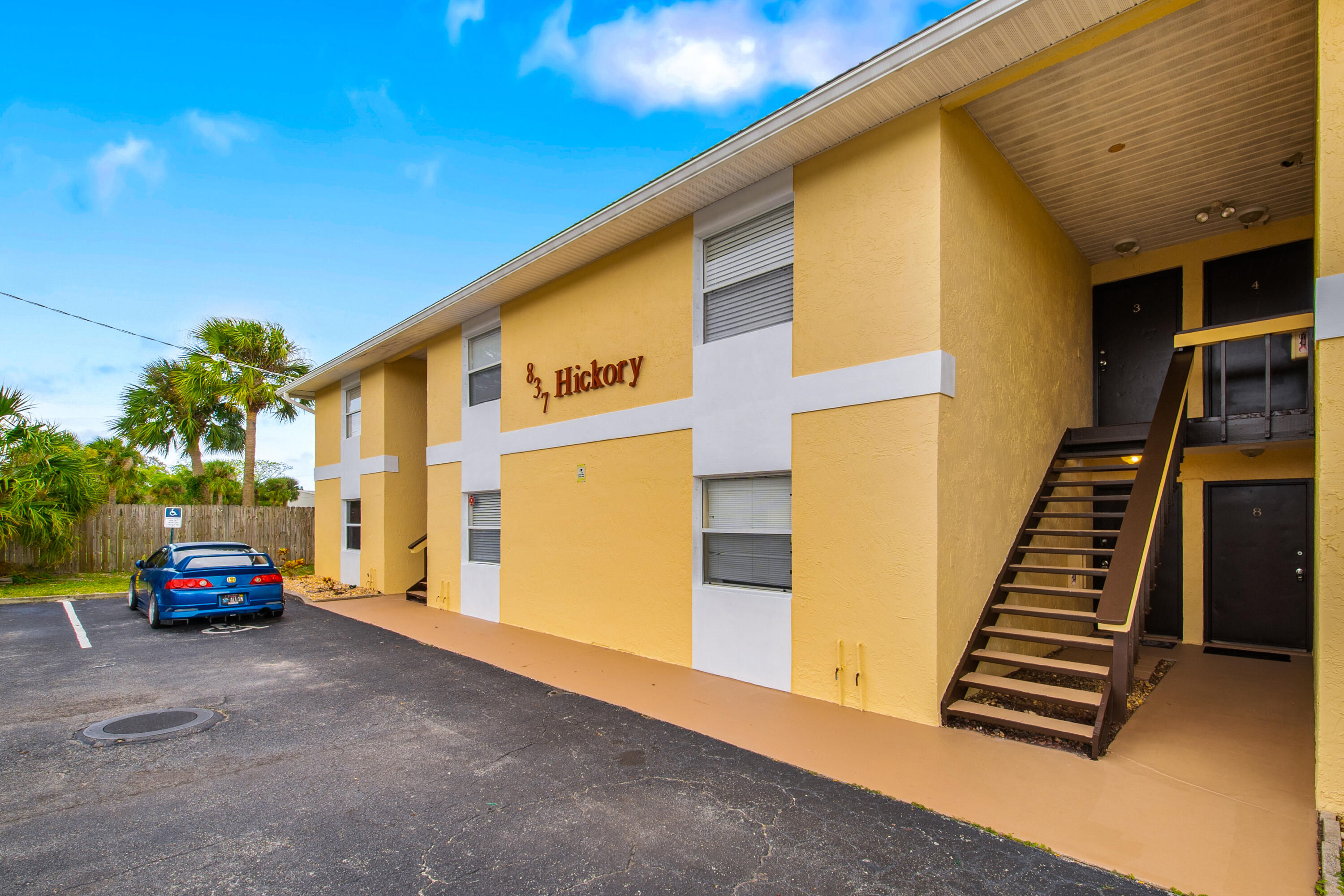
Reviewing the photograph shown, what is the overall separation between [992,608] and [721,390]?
3.41 m

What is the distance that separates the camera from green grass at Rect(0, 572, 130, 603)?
12547 millimetres

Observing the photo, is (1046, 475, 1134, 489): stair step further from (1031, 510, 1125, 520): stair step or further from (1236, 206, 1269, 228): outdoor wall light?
(1236, 206, 1269, 228): outdoor wall light

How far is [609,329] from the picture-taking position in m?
8.14

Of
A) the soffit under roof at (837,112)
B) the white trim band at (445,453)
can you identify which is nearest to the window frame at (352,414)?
the white trim band at (445,453)

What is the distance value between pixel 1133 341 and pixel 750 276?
19.8 ft

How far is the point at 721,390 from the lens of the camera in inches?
265

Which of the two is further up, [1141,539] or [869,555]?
[1141,539]

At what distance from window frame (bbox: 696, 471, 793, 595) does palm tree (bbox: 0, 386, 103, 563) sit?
14.5 metres

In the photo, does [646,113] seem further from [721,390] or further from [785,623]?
[785,623]

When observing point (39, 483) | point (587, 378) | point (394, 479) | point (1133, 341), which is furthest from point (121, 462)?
point (1133, 341)

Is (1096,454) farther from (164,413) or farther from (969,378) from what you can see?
(164,413)

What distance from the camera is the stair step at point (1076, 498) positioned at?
6324 millimetres

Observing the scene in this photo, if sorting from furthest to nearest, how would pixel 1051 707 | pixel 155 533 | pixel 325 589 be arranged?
pixel 155 533, pixel 325 589, pixel 1051 707

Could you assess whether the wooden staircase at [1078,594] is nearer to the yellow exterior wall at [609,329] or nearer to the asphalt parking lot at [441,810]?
the asphalt parking lot at [441,810]
